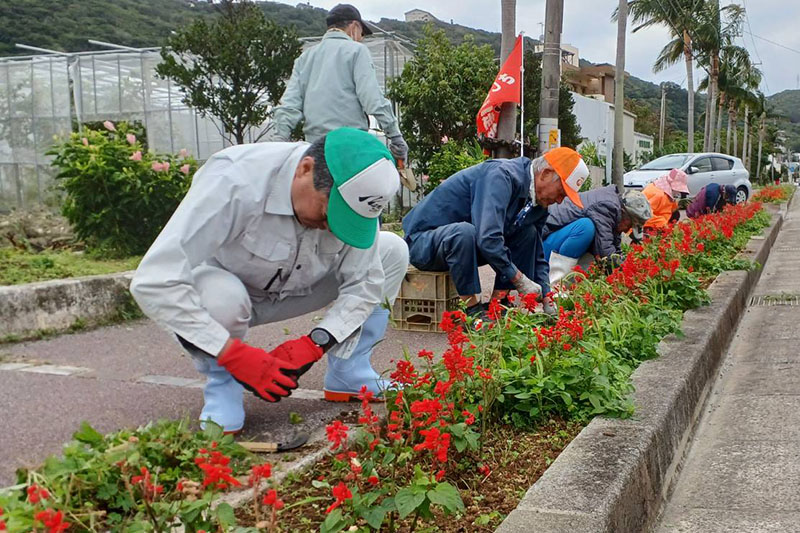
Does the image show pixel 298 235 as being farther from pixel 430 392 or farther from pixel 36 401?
pixel 36 401

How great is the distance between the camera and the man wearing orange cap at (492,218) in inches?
170

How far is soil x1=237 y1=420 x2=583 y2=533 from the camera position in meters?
1.89

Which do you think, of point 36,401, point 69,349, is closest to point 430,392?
point 36,401

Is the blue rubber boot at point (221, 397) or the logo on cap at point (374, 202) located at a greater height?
the logo on cap at point (374, 202)

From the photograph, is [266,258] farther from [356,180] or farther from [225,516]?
[225,516]

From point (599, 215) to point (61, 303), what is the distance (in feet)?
12.4

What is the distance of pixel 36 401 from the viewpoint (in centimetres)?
311

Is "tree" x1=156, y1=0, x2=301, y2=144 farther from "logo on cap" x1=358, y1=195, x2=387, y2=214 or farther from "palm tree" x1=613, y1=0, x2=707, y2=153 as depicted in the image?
"palm tree" x1=613, y1=0, x2=707, y2=153

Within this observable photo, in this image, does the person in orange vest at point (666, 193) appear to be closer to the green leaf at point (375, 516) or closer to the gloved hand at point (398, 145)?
the gloved hand at point (398, 145)

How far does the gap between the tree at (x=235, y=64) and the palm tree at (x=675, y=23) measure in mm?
19243

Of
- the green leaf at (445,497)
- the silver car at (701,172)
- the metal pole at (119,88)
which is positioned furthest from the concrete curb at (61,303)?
the silver car at (701,172)

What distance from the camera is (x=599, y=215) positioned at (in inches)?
219

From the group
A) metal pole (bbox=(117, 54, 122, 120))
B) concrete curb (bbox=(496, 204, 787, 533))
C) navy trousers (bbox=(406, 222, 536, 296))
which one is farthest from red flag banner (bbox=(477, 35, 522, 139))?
metal pole (bbox=(117, 54, 122, 120))

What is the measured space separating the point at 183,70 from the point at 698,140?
6222cm
